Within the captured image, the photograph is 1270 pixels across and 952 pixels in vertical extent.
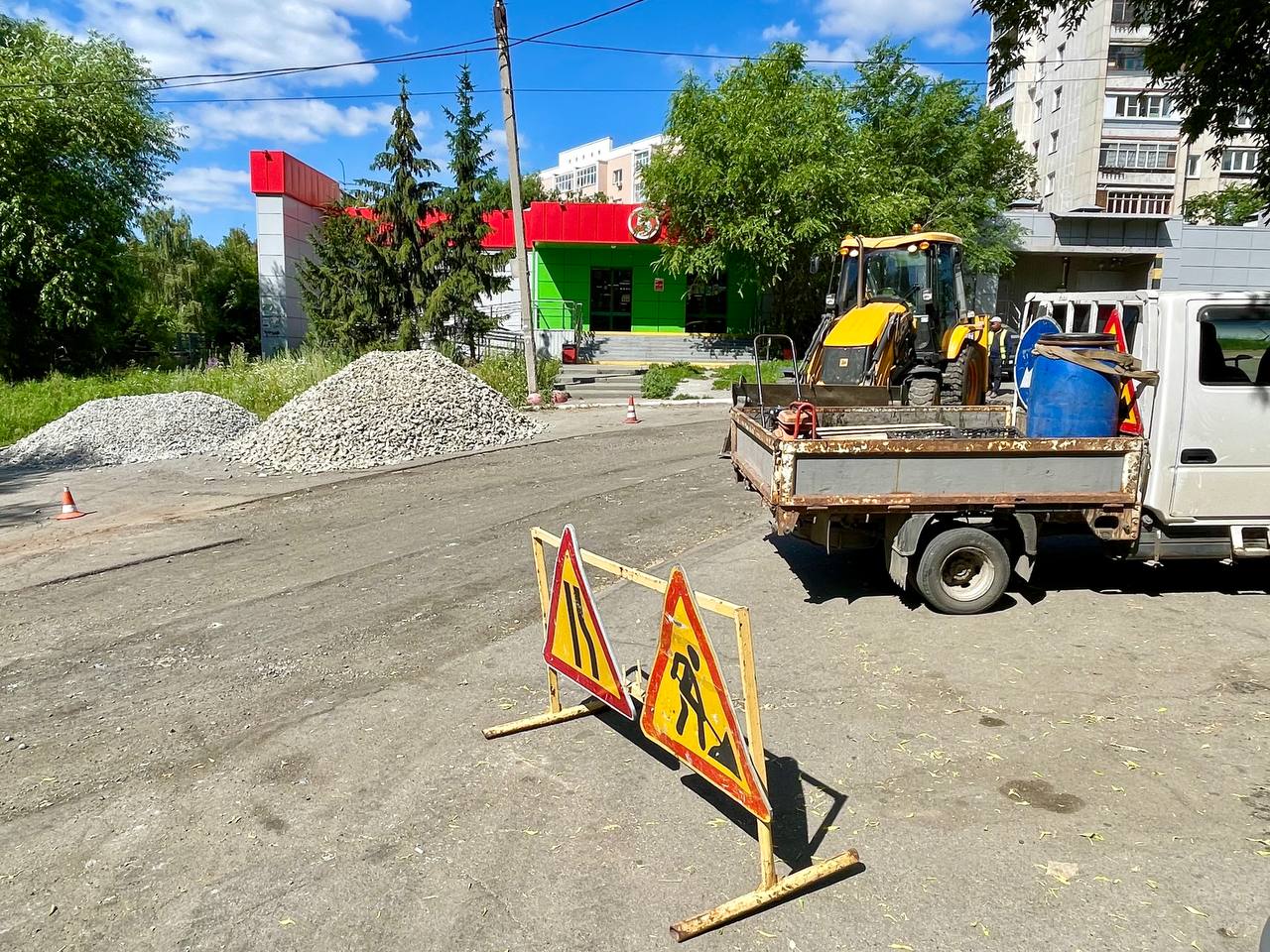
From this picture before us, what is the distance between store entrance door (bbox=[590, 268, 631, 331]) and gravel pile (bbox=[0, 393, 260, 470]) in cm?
1752

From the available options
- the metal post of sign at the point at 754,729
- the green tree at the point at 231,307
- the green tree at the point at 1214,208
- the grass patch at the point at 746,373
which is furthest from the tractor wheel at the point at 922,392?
the green tree at the point at 1214,208

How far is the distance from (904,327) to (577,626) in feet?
29.5

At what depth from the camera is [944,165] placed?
105 ft

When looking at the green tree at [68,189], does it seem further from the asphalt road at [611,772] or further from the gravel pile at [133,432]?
the asphalt road at [611,772]

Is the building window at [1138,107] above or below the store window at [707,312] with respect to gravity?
above

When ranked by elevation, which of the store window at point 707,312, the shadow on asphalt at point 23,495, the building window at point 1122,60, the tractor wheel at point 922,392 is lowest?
the shadow on asphalt at point 23,495

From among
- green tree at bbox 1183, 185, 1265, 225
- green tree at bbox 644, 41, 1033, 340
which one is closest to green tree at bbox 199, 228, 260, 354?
green tree at bbox 644, 41, 1033, 340

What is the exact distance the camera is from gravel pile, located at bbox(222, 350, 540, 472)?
14539mm

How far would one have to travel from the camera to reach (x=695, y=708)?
358cm

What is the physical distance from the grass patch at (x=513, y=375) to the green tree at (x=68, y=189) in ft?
42.0

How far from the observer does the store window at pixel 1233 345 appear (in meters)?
6.08

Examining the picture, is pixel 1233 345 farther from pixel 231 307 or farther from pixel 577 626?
pixel 231 307

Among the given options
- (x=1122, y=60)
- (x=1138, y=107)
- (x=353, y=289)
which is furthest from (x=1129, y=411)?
(x=1122, y=60)

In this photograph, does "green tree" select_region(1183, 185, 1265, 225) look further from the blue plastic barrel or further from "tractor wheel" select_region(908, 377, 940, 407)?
the blue plastic barrel
